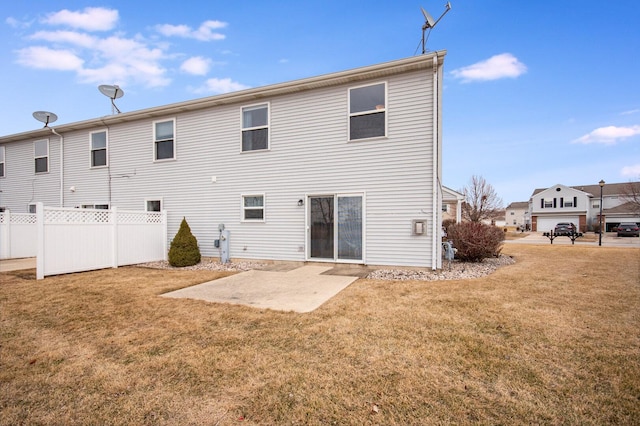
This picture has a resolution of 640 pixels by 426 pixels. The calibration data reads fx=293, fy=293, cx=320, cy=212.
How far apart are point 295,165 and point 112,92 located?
8744mm

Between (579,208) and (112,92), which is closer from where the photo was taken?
(112,92)

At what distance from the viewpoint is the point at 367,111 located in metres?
8.04

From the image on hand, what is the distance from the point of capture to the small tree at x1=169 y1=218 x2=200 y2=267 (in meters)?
8.83

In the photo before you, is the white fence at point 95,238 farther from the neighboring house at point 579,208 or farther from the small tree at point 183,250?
the neighboring house at point 579,208

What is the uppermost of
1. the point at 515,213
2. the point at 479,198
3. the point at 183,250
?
the point at 479,198

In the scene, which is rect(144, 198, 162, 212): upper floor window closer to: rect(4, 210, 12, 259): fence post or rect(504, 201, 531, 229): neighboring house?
rect(4, 210, 12, 259): fence post

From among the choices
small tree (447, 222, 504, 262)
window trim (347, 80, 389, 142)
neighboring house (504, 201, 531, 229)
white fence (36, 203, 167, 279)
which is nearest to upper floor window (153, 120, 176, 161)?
white fence (36, 203, 167, 279)

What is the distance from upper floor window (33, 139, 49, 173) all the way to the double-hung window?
10.1 meters

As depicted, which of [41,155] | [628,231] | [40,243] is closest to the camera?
[40,243]

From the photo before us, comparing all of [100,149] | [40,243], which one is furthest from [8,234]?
[40,243]

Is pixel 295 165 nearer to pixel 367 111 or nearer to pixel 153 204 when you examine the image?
pixel 367 111

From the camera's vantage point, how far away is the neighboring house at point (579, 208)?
119ft

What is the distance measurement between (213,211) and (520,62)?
13.5m

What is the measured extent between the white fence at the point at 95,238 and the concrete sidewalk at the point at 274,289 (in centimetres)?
412
